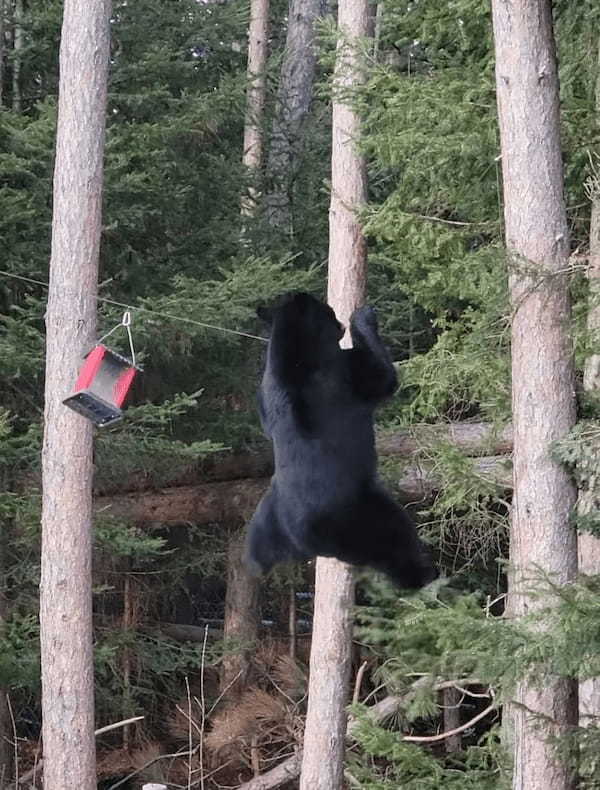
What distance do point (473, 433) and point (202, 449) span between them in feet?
7.59

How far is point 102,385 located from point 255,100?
7.53 metres

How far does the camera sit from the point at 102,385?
4.73 metres

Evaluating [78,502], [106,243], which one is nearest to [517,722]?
[78,502]

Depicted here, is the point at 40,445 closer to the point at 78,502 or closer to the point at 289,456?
the point at 78,502

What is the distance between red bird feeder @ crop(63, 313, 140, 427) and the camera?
4.68m

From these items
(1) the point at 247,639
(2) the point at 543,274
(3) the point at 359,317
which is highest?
(2) the point at 543,274

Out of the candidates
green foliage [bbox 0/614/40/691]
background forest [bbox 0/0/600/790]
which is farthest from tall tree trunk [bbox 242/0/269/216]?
green foliage [bbox 0/614/40/691]

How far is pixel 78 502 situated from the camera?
7.94 meters

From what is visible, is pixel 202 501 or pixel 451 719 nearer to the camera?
pixel 202 501

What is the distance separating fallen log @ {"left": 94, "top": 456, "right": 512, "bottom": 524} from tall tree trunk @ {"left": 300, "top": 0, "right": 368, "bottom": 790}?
1754mm

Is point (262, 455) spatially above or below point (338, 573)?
above

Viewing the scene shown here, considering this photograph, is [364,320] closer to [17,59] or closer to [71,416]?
[71,416]

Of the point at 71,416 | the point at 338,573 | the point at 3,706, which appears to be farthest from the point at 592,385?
the point at 3,706

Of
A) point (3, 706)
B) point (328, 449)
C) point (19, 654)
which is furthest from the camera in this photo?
point (3, 706)
